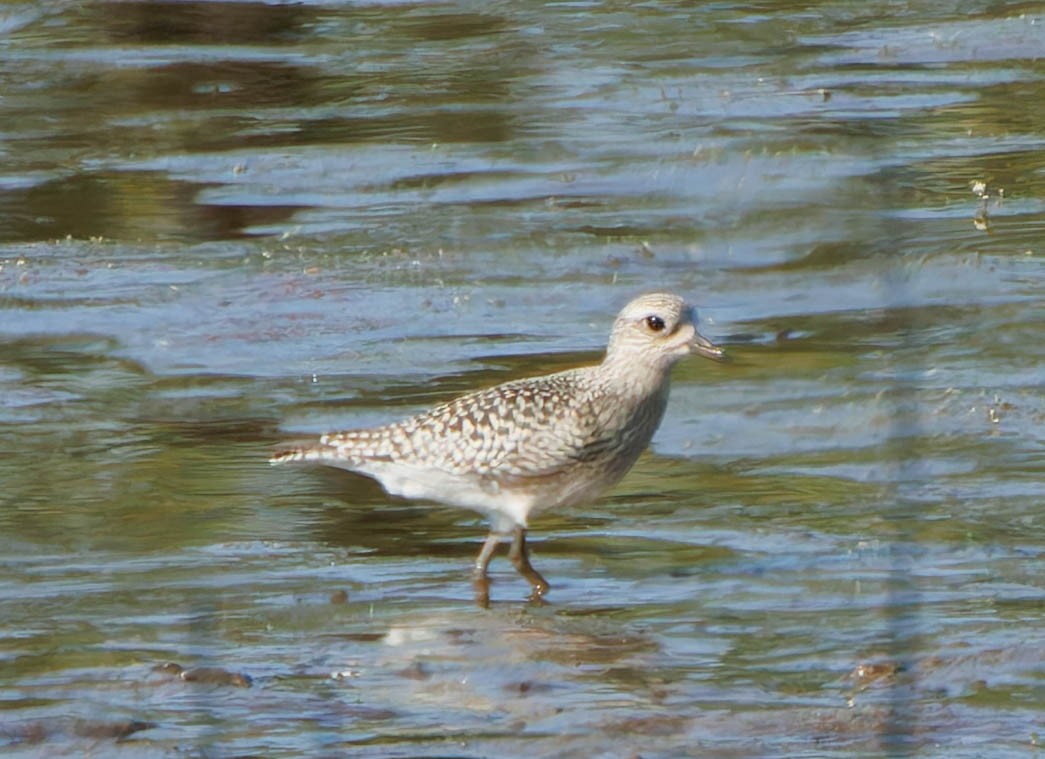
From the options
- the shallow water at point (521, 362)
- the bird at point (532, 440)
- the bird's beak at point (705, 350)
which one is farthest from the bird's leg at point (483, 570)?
the bird's beak at point (705, 350)

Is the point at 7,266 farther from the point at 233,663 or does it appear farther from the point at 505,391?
the point at 233,663

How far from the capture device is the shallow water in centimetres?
755

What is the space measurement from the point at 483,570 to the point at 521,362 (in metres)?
2.76

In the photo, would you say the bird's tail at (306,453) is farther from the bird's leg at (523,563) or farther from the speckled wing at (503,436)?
the bird's leg at (523,563)

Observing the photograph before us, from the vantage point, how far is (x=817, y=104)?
16.0 m

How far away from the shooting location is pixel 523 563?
8.89 meters

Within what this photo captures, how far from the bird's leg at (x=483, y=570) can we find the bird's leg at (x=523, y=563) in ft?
0.23

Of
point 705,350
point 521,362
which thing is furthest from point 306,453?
point 521,362

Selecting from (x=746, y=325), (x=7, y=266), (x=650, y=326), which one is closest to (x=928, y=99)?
(x=746, y=325)

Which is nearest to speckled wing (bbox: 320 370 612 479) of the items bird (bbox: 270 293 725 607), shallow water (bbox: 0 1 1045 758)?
A: bird (bbox: 270 293 725 607)

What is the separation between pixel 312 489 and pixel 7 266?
159 inches

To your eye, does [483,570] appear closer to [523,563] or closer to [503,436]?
[523,563]

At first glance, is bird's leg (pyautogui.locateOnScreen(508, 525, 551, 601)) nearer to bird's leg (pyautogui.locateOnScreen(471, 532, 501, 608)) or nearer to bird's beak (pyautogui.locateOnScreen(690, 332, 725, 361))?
bird's leg (pyautogui.locateOnScreen(471, 532, 501, 608))

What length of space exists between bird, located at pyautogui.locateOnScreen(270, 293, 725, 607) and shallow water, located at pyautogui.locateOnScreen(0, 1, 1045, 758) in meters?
0.25
